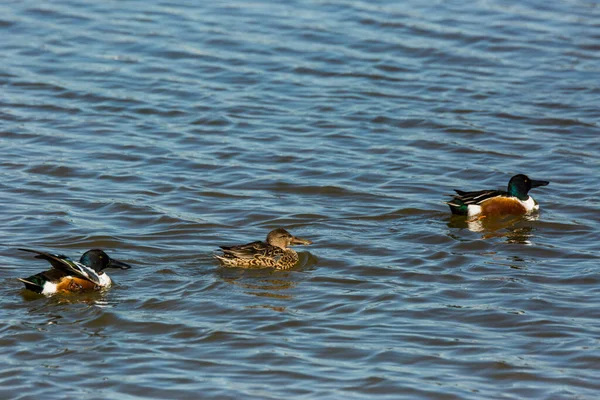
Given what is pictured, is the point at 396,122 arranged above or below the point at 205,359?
above

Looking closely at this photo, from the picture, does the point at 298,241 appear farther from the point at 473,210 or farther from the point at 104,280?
the point at 473,210

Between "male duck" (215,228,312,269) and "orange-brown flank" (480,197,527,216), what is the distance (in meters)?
2.51

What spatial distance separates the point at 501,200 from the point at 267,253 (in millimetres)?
3231

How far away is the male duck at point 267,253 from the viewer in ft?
33.4

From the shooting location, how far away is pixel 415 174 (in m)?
13.4

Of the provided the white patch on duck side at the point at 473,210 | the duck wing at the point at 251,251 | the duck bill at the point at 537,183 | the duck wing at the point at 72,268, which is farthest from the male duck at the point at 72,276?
the duck bill at the point at 537,183

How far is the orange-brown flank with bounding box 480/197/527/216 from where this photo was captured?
12.2 metres

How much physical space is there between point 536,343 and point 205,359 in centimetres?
250

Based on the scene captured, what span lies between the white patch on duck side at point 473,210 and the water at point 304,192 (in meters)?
0.17

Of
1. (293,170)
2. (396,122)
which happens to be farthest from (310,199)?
(396,122)

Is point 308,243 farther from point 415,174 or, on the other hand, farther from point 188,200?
point 415,174

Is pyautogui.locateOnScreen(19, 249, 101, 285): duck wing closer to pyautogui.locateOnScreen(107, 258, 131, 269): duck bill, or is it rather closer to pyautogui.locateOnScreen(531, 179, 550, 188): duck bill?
pyautogui.locateOnScreen(107, 258, 131, 269): duck bill

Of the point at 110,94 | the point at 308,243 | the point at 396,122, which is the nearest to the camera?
the point at 308,243

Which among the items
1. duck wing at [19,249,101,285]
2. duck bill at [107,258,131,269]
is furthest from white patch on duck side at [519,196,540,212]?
duck wing at [19,249,101,285]
